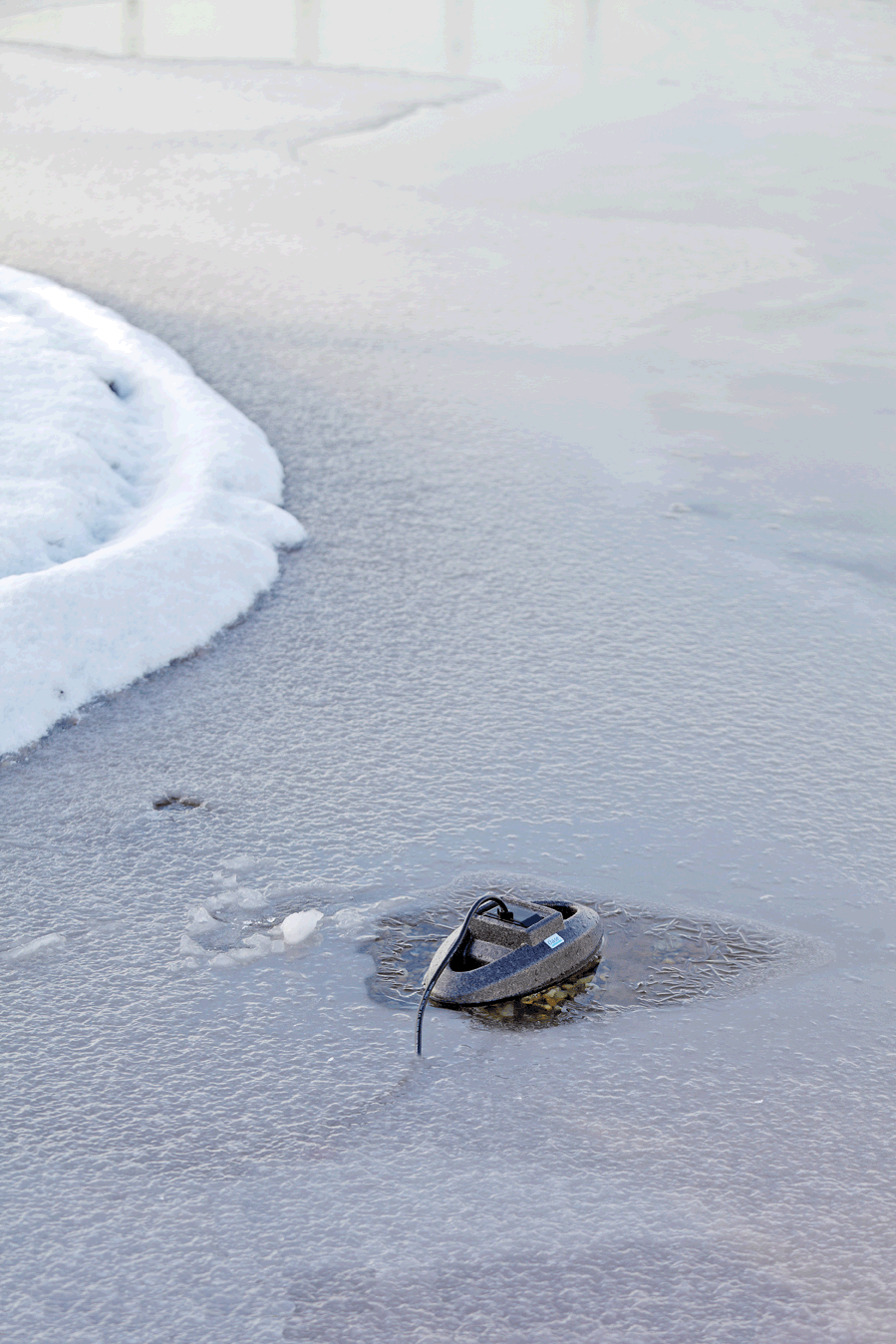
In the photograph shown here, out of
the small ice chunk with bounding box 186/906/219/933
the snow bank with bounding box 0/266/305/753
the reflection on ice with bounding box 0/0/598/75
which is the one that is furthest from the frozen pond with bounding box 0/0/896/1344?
the reflection on ice with bounding box 0/0/598/75

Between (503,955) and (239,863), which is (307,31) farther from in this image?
(503,955)

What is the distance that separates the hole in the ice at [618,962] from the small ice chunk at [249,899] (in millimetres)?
288

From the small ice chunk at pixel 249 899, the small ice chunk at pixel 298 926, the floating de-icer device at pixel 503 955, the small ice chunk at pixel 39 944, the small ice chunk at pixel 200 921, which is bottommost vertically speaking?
the small ice chunk at pixel 39 944

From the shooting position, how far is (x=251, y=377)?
608 cm

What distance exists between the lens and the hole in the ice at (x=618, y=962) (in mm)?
2727

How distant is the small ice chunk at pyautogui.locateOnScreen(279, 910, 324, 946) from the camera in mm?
2877

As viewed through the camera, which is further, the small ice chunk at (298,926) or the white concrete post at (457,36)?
the white concrete post at (457,36)

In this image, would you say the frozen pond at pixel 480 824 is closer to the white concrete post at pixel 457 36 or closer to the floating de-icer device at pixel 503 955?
the floating de-icer device at pixel 503 955

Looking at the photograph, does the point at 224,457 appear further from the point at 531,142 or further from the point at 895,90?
the point at 895,90

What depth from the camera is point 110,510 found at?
4832 millimetres

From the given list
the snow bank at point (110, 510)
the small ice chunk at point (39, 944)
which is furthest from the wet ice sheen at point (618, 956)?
the snow bank at point (110, 510)

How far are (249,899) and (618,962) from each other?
0.85 metres

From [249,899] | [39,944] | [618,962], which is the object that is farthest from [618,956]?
[39,944]

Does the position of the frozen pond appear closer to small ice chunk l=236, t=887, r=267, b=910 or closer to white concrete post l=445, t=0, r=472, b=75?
small ice chunk l=236, t=887, r=267, b=910
